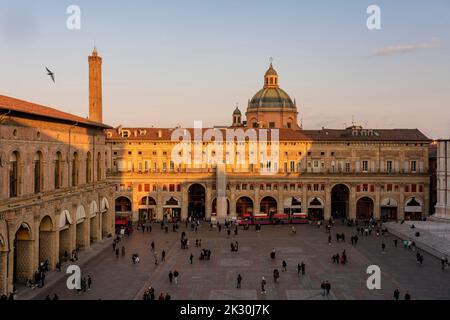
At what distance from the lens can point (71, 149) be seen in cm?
4716

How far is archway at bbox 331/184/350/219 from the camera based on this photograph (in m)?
76.0

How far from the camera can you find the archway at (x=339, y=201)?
7600 centimetres

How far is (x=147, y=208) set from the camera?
74.2 meters

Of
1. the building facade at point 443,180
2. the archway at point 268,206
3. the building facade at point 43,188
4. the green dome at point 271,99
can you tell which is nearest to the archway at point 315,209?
the archway at point 268,206

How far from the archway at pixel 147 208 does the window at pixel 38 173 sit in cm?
3400

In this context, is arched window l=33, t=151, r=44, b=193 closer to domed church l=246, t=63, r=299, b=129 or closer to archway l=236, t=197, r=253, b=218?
archway l=236, t=197, r=253, b=218

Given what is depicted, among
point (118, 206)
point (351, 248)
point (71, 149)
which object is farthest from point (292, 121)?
point (71, 149)

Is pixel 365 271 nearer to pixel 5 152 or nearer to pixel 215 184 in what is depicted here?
pixel 5 152

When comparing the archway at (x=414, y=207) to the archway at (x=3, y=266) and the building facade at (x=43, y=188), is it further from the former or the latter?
the archway at (x=3, y=266)

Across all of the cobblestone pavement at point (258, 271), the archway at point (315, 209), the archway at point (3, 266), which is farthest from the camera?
the archway at point (315, 209)

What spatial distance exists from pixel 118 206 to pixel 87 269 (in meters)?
32.9

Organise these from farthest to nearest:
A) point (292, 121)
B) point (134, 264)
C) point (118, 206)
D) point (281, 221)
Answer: point (292, 121) → point (118, 206) → point (281, 221) → point (134, 264)

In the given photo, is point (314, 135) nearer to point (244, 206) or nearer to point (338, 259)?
point (244, 206)

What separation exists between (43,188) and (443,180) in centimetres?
4968
